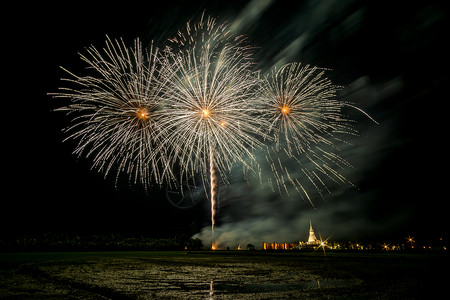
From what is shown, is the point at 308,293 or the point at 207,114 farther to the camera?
the point at 207,114

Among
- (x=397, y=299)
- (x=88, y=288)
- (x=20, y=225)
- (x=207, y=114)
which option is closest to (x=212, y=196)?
(x=207, y=114)

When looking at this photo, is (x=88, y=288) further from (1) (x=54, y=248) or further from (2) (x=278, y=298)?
(1) (x=54, y=248)

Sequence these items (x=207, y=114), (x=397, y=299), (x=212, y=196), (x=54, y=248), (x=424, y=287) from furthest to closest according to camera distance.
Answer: (x=54, y=248), (x=212, y=196), (x=207, y=114), (x=424, y=287), (x=397, y=299)

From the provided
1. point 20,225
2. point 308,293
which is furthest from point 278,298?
point 20,225

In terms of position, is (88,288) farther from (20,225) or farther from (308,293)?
(20,225)

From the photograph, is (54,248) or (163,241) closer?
(54,248)

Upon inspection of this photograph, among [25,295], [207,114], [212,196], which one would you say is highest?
Result: [207,114]

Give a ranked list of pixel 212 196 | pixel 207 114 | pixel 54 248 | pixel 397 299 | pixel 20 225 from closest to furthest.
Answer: pixel 397 299 → pixel 207 114 → pixel 212 196 → pixel 54 248 → pixel 20 225

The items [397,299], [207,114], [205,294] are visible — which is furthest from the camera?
[207,114]

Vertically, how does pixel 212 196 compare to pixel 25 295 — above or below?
above
